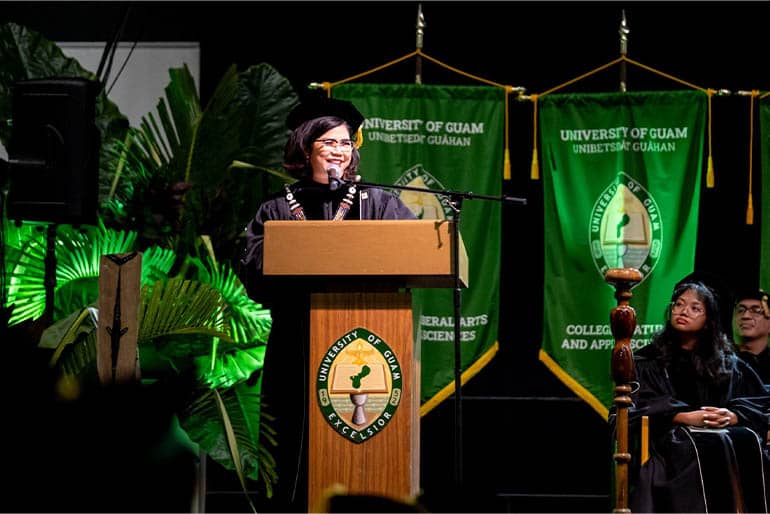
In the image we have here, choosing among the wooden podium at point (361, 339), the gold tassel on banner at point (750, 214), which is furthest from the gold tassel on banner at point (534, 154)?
the wooden podium at point (361, 339)

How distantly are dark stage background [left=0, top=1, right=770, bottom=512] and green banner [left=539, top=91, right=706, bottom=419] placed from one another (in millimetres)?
450

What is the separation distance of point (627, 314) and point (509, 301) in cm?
292

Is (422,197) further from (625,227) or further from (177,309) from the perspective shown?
(177,309)

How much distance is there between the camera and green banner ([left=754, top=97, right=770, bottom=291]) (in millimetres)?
6137

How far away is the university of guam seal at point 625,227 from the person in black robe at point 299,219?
2.45 m

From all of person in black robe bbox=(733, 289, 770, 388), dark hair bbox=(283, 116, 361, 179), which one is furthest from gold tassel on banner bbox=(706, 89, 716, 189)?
dark hair bbox=(283, 116, 361, 179)

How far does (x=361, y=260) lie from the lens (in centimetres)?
339

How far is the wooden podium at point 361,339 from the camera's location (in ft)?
11.1

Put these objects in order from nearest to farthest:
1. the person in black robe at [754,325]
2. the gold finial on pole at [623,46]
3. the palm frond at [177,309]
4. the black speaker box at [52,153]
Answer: the black speaker box at [52,153] < the palm frond at [177,309] < the person in black robe at [754,325] < the gold finial on pole at [623,46]

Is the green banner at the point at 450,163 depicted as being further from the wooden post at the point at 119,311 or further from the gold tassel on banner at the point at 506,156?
the wooden post at the point at 119,311

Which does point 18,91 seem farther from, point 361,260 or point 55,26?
point 55,26

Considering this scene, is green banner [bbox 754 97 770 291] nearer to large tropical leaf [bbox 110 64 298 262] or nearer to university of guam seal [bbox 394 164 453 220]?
university of guam seal [bbox 394 164 453 220]

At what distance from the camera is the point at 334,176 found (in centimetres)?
378

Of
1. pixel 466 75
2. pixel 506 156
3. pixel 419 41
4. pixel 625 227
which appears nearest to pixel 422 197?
pixel 506 156
